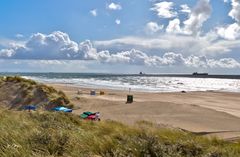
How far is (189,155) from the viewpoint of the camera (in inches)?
219

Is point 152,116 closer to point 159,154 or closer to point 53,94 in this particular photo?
point 53,94

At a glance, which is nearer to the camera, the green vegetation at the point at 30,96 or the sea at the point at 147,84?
the green vegetation at the point at 30,96

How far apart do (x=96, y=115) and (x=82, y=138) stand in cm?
802

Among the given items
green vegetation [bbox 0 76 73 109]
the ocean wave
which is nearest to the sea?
the ocean wave

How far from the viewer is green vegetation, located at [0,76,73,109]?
21.3 m

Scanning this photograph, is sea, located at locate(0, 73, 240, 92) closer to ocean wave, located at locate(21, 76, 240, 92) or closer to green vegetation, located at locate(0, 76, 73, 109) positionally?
ocean wave, located at locate(21, 76, 240, 92)

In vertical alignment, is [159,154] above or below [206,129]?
above

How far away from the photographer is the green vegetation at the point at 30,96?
21.3m

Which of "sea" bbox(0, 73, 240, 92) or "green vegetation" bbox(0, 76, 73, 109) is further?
"sea" bbox(0, 73, 240, 92)

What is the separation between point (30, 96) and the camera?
896 inches

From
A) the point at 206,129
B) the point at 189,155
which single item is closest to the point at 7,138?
the point at 189,155

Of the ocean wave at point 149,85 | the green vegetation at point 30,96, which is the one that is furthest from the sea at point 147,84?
the green vegetation at point 30,96

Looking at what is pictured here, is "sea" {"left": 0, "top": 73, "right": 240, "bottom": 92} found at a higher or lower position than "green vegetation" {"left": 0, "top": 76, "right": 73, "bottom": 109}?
lower

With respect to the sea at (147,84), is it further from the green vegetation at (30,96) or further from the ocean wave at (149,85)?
the green vegetation at (30,96)
